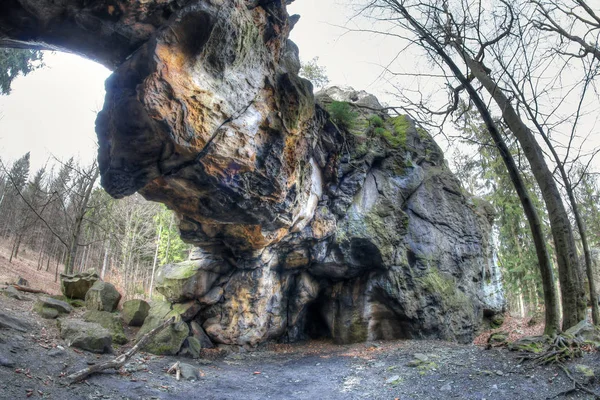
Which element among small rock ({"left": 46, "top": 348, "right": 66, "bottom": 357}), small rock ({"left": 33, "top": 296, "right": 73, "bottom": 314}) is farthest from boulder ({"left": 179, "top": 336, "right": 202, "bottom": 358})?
small rock ({"left": 33, "top": 296, "right": 73, "bottom": 314})

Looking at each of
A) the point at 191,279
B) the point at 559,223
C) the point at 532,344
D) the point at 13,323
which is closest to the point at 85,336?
the point at 13,323

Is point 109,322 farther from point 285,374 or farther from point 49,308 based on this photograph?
point 285,374

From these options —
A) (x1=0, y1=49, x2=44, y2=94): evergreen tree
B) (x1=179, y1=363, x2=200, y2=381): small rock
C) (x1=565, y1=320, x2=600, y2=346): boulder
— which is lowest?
(x1=179, y1=363, x2=200, y2=381): small rock

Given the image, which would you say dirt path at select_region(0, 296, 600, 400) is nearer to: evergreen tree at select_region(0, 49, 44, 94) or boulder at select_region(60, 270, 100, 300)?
boulder at select_region(60, 270, 100, 300)

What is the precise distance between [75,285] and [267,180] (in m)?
8.03

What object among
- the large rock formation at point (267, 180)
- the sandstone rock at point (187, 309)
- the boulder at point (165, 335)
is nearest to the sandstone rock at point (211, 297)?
the large rock formation at point (267, 180)

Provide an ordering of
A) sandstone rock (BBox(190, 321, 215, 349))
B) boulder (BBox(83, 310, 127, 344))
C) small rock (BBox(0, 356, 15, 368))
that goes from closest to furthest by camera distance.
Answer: small rock (BBox(0, 356, 15, 368)) → boulder (BBox(83, 310, 127, 344)) → sandstone rock (BBox(190, 321, 215, 349))

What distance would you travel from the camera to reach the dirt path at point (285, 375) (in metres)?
4.95

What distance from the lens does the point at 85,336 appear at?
6875 mm

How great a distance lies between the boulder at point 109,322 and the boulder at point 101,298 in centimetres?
123

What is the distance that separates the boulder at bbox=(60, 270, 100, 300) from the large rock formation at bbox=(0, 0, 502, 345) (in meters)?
2.86

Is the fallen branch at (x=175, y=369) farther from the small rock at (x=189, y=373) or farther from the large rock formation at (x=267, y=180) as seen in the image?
the large rock formation at (x=267, y=180)

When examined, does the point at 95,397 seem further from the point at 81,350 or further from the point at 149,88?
the point at 149,88

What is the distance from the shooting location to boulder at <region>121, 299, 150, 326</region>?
10445mm
